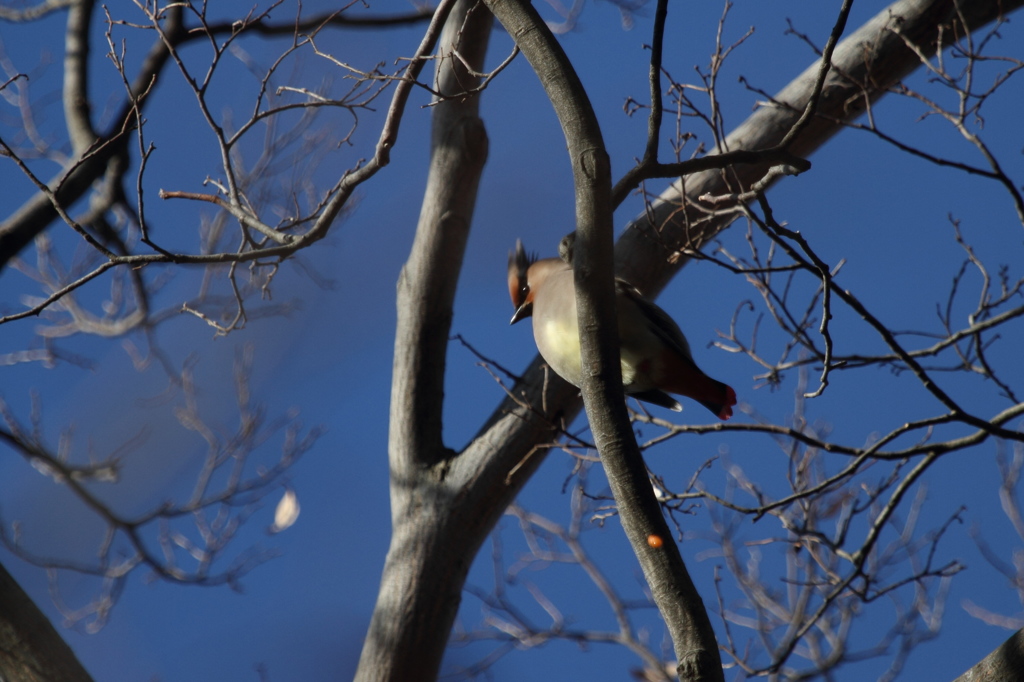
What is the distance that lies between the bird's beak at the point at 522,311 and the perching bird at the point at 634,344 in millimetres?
200

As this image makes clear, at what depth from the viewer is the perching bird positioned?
276 centimetres

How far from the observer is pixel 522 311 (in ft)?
10.6

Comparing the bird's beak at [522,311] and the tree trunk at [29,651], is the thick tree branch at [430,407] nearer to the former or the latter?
the bird's beak at [522,311]

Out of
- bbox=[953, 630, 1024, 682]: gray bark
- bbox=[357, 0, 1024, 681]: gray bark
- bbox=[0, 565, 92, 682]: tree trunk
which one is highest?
bbox=[357, 0, 1024, 681]: gray bark

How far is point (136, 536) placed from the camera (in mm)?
4059

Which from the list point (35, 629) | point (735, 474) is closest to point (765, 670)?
point (35, 629)

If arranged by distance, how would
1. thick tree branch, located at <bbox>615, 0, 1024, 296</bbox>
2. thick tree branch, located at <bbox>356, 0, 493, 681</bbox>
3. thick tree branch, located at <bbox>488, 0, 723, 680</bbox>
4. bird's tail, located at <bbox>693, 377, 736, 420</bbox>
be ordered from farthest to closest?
thick tree branch, located at <bbox>615, 0, 1024, 296</bbox> < thick tree branch, located at <bbox>356, 0, 493, 681</bbox> < bird's tail, located at <bbox>693, 377, 736, 420</bbox> < thick tree branch, located at <bbox>488, 0, 723, 680</bbox>

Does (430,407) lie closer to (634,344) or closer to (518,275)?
(518,275)

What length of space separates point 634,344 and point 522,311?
1.76 ft

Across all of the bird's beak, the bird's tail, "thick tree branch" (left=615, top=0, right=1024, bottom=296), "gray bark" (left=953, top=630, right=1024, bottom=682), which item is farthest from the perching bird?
"gray bark" (left=953, top=630, right=1024, bottom=682)

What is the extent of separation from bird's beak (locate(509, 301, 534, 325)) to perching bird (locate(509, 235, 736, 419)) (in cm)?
20

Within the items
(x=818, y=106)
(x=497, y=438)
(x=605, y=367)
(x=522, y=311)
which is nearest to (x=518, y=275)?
(x=522, y=311)

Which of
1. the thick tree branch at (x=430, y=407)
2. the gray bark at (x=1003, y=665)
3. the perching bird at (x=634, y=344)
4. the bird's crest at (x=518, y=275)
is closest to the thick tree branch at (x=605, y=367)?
the gray bark at (x=1003, y=665)

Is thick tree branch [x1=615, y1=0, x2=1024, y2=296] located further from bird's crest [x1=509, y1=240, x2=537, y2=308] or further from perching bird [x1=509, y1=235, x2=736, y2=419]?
perching bird [x1=509, y1=235, x2=736, y2=419]
